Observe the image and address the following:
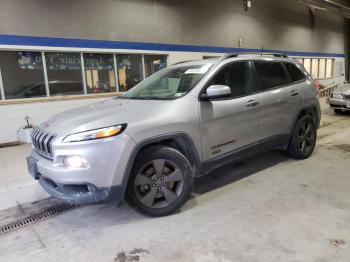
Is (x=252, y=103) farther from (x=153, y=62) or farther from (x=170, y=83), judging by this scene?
(x=153, y=62)

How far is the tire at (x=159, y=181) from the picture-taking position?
2.66 m

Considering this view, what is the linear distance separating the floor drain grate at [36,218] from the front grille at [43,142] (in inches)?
28.8

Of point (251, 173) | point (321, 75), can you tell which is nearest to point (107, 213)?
point (251, 173)

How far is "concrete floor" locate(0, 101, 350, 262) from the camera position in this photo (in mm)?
2270

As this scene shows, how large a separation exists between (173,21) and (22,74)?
508 cm

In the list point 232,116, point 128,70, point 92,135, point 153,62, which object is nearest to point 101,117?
point 92,135

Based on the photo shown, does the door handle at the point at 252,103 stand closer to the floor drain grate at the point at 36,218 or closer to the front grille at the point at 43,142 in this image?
the front grille at the point at 43,142

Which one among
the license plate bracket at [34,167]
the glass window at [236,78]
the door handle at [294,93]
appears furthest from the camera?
the door handle at [294,93]

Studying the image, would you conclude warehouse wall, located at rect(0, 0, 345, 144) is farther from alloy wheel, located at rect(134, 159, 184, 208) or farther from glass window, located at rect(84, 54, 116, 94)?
alloy wheel, located at rect(134, 159, 184, 208)

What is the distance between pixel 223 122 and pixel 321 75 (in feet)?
54.9

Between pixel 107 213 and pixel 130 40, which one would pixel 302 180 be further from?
pixel 130 40

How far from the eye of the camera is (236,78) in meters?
3.46

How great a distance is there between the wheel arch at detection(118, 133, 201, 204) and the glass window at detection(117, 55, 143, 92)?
20.4 ft

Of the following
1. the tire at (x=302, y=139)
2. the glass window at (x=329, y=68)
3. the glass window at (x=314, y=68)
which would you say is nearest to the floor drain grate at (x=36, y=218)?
the tire at (x=302, y=139)
